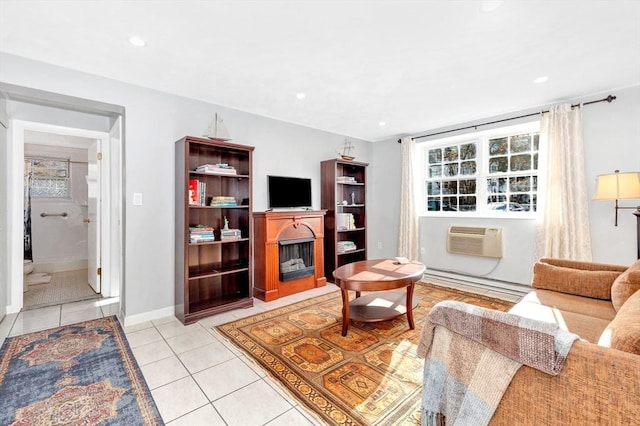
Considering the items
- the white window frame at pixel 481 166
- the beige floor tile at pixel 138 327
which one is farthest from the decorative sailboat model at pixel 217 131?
the white window frame at pixel 481 166

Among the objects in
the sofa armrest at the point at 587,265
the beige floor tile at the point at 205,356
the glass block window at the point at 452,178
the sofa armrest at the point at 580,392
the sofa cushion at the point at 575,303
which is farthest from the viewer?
the glass block window at the point at 452,178

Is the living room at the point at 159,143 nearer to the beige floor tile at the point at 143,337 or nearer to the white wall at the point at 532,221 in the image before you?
the white wall at the point at 532,221

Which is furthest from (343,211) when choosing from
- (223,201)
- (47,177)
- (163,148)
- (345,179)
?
(47,177)

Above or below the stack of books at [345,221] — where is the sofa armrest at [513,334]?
below

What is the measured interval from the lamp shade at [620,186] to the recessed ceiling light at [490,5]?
2.03 meters

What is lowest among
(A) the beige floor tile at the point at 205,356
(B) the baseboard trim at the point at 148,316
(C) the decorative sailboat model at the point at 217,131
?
(A) the beige floor tile at the point at 205,356

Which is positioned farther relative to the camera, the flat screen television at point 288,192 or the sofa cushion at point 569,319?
the flat screen television at point 288,192

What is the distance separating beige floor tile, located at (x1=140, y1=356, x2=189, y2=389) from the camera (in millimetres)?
1957

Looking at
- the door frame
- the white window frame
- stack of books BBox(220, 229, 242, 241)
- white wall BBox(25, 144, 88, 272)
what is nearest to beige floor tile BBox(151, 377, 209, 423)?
stack of books BBox(220, 229, 242, 241)

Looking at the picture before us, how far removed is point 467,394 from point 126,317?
2.95 meters

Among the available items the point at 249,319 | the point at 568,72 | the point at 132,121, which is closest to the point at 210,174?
the point at 132,121

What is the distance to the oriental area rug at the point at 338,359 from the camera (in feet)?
5.54

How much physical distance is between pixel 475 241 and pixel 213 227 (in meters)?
3.45

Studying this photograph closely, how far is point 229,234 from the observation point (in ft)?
10.9
